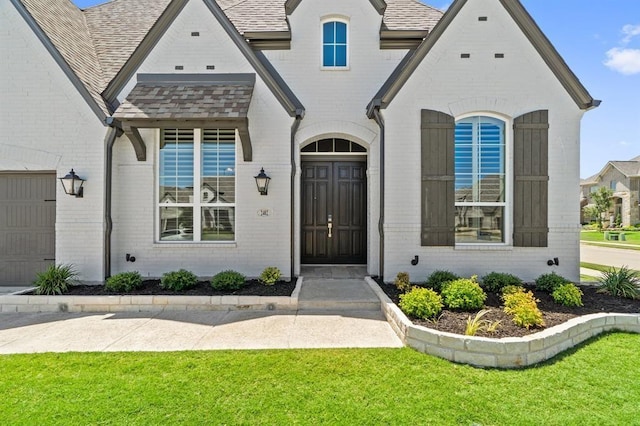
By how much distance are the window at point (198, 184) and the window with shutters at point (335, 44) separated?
2.98 m

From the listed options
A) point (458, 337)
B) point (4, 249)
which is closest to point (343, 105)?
point (458, 337)

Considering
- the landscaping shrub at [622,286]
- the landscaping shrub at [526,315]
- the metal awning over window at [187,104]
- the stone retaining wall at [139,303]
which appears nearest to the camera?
the landscaping shrub at [526,315]

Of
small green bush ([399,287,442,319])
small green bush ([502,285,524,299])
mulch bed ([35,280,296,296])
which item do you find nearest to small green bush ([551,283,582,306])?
small green bush ([502,285,524,299])

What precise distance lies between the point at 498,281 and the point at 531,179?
2487 millimetres

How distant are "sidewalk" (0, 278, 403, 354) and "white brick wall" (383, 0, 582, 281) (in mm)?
2027

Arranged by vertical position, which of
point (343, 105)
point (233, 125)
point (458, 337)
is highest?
point (343, 105)

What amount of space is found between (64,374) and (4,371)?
29.6 inches

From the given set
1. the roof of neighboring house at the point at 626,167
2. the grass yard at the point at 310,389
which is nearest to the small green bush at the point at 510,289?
the grass yard at the point at 310,389

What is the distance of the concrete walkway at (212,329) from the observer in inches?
173

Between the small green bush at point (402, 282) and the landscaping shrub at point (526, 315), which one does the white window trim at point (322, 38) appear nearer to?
the small green bush at point (402, 282)

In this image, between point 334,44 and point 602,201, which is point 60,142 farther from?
point 602,201

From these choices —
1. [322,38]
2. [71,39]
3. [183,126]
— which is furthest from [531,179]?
[71,39]

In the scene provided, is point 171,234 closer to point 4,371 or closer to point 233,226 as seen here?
point 233,226

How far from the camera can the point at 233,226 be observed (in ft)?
24.5
